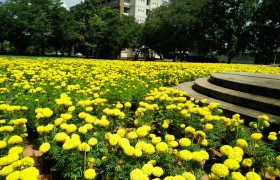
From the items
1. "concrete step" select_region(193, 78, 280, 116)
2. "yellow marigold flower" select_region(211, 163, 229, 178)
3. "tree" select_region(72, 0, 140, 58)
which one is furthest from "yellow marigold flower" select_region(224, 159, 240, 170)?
"tree" select_region(72, 0, 140, 58)

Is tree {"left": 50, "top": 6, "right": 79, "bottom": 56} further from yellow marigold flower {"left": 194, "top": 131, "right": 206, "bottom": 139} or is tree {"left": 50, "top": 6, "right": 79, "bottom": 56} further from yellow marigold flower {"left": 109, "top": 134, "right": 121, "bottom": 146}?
yellow marigold flower {"left": 109, "top": 134, "right": 121, "bottom": 146}

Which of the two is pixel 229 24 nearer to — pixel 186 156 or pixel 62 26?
pixel 62 26

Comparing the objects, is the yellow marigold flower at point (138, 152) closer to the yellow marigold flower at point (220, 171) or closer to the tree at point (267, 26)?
the yellow marigold flower at point (220, 171)

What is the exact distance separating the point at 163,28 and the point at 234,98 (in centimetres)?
4132

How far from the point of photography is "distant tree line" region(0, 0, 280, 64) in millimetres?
44344

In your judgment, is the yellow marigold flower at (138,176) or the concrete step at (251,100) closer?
the yellow marigold flower at (138,176)

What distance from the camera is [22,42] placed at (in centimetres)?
5206

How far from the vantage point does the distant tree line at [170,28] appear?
44344 millimetres

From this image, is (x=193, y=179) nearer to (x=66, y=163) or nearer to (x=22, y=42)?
(x=66, y=163)

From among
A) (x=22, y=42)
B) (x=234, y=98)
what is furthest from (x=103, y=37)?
(x=234, y=98)

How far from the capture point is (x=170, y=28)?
45969mm

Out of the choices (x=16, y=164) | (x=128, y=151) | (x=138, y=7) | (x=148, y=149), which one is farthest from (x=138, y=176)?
(x=138, y=7)

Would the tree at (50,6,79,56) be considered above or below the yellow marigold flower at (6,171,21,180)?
above

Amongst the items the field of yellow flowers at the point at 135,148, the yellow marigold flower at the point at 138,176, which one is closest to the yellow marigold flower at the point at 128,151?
the field of yellow flowers at the point at 135,148
